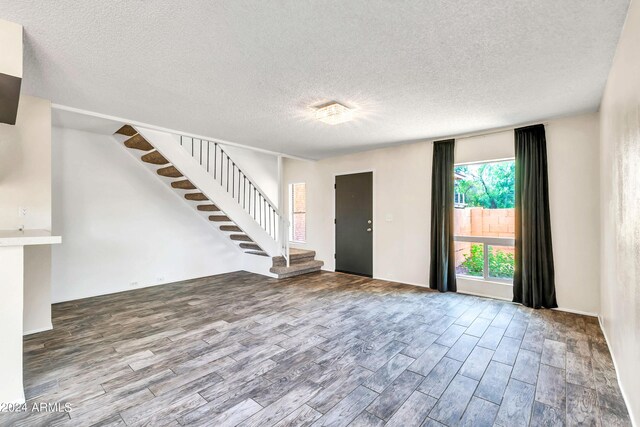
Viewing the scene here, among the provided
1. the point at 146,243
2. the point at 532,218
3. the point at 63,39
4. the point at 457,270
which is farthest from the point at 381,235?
the point at 63,39

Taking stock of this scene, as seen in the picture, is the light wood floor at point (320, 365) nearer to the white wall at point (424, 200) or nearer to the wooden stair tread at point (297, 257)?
the white wall at point (424, 200)

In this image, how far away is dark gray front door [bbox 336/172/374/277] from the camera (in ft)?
19.1

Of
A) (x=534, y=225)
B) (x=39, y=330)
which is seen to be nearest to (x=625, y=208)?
(x=534, y=225)

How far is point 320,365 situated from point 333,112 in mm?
2645

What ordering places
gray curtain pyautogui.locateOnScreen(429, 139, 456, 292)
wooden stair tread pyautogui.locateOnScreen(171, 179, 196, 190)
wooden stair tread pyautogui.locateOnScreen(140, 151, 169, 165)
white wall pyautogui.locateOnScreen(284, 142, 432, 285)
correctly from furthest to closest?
white wall pyautogui.locateOnScreen(284, 142, 432, 285)
wooden stair tread pyautogui.locateOnScreen(171, 179, 196, 190)
gray curtain pyautogui.locateOnScreen(429, 139, 456, 292)
wooden stair tread pyautogui.locateOnScreen(140, 151, 169, 165)

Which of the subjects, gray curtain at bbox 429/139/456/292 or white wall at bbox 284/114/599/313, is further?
gray curtain at bbox 429/139/456/292

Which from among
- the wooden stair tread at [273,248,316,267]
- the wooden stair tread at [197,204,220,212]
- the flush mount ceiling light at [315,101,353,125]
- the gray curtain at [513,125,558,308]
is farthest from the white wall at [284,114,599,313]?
the wooden stair tread at [197,204,220,212]

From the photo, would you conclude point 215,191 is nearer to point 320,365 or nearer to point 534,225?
point 320,365

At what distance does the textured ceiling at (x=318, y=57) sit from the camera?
1.76 m

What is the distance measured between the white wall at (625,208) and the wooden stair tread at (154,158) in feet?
16.8

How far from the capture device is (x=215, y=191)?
466 centimetres

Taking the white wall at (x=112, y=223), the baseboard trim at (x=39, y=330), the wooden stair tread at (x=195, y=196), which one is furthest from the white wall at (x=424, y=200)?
the baseboard trim at (x=39, y=330)

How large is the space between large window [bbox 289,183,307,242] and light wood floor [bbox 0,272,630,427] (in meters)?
3.36

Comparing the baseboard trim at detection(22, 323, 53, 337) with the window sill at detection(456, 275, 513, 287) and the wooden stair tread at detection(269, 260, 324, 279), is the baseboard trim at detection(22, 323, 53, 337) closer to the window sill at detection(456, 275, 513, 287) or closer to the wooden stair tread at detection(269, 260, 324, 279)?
the wooden stair tread at detection(269, 260, 324, 279)
